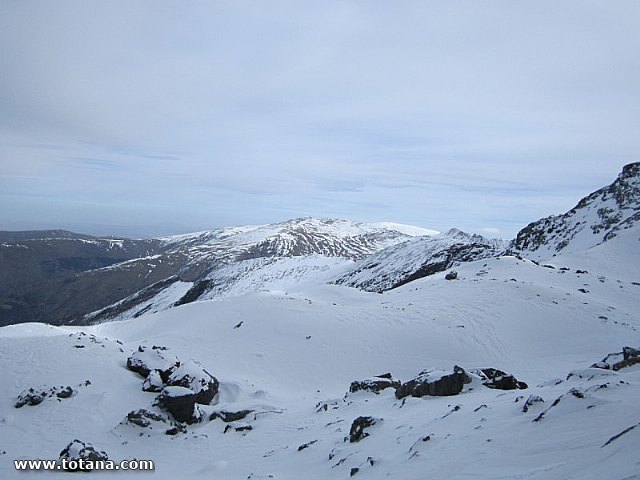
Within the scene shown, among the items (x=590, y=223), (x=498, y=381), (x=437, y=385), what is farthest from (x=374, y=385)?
(x=590, y=223)

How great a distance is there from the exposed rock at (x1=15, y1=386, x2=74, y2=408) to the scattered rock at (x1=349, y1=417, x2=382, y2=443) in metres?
11.3

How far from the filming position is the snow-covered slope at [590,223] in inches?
2287

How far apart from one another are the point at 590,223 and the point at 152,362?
68.2m

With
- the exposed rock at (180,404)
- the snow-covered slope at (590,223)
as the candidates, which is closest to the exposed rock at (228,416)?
the exposed rock at (180,404)

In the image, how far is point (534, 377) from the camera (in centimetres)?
1867

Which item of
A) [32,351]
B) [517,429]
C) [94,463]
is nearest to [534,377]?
[517,429]

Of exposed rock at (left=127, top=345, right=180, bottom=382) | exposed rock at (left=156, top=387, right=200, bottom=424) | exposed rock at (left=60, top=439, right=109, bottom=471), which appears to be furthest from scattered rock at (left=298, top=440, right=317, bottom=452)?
exposed rock at (left=127, top=345, right=180, bottom=382)

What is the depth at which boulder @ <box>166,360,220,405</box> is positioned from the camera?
16.5m

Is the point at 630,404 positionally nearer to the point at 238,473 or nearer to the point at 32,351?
the point at 238,473

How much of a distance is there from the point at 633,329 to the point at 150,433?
26.2 meters

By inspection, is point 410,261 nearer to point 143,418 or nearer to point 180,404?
point 180,404

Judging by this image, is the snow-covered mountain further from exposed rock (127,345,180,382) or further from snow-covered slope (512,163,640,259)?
snow-covered slope (512,163,640,259)

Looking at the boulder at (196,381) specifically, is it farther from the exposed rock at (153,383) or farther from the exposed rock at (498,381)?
the exposed rock at (498,381)

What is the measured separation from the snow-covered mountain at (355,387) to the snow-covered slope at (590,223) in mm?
28274
